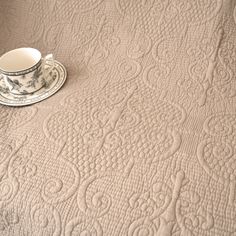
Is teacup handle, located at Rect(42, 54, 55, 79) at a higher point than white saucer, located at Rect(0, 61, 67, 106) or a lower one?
higher

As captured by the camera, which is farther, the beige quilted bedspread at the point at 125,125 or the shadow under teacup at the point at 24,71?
the shadow under teacup at the point at 24,71

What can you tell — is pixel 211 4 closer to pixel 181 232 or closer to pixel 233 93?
pixel 233 93

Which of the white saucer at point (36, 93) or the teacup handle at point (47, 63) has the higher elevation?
the teacup handle at point (47, 63)

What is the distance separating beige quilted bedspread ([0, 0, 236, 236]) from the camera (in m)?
0.65

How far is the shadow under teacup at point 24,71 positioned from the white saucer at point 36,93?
13 millimetres

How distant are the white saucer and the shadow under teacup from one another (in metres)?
0.01

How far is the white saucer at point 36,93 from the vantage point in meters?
0.86

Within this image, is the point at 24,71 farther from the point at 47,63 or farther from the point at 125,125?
the point at 125,125

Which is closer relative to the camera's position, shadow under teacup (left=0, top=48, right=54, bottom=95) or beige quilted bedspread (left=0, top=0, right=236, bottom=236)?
beige quilted bedspread (left=0, top=0, right=236, bottom=236)

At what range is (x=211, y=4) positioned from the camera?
0.98 m

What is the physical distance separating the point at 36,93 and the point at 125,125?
287mm

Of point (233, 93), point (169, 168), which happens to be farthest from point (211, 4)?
point (169, 168)

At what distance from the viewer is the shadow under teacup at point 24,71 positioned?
32.3 inches

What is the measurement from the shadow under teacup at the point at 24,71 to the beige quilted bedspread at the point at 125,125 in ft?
0.19
